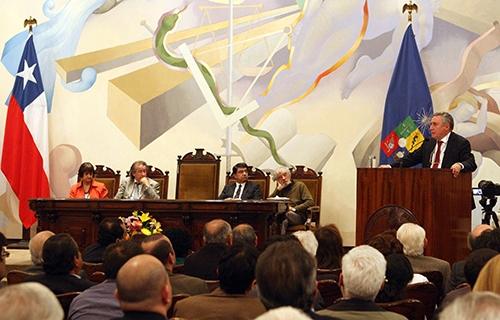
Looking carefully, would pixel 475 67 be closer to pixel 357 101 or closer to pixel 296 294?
pixel 357 101

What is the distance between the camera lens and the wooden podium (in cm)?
610

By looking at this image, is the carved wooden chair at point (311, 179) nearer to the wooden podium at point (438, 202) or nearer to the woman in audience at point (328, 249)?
the wooden podium at point (438, 202)

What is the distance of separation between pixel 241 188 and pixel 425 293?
4900mm

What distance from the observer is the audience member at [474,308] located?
188 cm

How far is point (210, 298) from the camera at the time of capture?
10.4 feet

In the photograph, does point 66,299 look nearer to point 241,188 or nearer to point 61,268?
point 61,268

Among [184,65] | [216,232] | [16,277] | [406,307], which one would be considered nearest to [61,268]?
[16,277]

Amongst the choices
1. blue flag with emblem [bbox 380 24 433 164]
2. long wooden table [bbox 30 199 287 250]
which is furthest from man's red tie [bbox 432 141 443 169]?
blue flag with emblem [bbox 380 24 433 164]

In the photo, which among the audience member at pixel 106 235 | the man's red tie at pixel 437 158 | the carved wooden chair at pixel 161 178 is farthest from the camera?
the carved wooden chair at pixel 161 178

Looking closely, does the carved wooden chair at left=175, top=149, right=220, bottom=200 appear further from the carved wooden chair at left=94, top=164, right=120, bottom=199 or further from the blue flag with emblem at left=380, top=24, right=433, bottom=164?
the blue flag with emblem at left=380, top=24, right=433, bottom=164

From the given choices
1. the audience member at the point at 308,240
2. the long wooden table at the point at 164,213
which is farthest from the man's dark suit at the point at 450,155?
the audience member at the point at 308,240

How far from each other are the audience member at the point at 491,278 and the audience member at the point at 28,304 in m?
1.30

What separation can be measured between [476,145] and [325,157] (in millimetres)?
1778

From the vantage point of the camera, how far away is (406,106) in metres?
9.02
